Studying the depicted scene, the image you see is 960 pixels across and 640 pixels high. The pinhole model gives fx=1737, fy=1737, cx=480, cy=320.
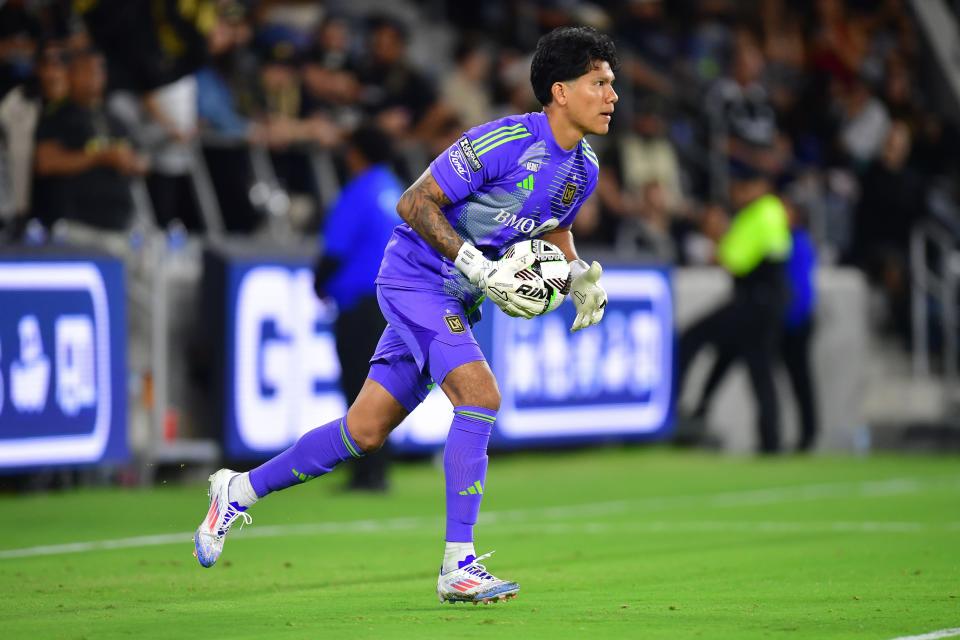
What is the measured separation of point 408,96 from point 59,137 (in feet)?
18.1

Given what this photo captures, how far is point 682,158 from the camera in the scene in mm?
22125

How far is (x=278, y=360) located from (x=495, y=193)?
6.69 meters

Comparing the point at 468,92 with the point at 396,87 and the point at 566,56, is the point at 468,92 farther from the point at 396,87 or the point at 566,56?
the point at 566,56

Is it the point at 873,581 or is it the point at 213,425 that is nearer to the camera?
the point at 873,581

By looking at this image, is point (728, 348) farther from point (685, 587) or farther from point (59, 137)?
point (685, 587)

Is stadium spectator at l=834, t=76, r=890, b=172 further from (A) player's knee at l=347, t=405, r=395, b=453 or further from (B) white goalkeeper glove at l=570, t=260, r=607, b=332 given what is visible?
(A) player's knee at l=347, t=405, r=395, b=453

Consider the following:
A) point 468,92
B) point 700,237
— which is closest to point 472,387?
point 468,92

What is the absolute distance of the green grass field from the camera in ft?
21.6

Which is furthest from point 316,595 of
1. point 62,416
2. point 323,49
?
point 323,49

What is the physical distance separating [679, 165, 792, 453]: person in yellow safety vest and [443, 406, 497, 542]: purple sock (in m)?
10.3

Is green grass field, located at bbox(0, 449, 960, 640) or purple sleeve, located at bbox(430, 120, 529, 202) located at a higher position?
purple sleeve, located at bbox(430, 120, 529, 202)

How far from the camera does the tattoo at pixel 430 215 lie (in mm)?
7129

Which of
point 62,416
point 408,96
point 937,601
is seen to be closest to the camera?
point 937,601

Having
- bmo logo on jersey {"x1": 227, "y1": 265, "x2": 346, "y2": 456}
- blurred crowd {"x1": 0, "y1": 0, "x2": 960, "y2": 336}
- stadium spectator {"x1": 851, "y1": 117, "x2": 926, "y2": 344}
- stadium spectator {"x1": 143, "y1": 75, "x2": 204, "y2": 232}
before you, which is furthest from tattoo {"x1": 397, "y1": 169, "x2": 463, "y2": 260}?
stadium spectator {"x1": 851, "y1": 117, "x2": 926, "y2": 344}
